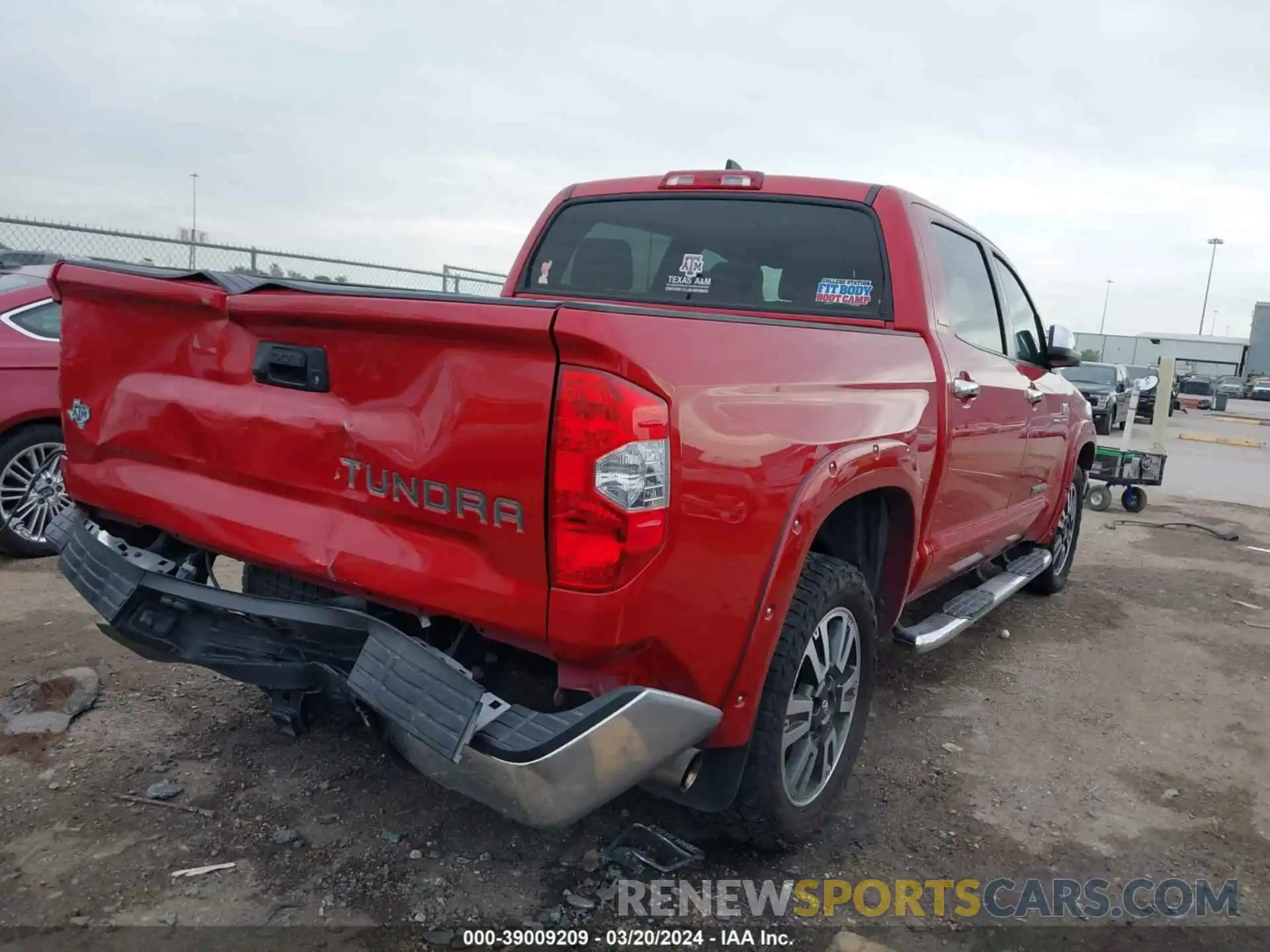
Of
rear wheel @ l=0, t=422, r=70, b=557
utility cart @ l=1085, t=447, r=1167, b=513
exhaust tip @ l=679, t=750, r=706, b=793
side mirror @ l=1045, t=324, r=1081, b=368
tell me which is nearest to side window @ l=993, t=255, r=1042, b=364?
side mirror @ l=1045, t=324, r=1081, b=368

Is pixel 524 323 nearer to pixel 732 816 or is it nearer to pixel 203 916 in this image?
pixel 732 816

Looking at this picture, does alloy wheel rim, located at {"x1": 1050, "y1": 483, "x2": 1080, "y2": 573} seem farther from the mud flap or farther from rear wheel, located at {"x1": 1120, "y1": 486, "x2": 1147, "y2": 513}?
the mud flap

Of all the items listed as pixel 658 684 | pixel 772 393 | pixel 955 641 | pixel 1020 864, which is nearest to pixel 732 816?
pixel 658 684

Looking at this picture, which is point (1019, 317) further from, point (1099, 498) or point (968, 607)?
point (1099, 498)

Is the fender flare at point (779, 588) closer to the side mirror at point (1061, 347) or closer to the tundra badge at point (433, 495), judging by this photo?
the tundra badge at point (433, 495)

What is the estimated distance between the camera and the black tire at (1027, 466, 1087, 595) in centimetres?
607

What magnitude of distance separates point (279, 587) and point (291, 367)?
87cm

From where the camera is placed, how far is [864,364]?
2.86 metres

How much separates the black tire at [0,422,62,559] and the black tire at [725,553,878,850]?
437 centimetres

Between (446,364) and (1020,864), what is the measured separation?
226 cm

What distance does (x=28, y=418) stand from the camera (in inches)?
203

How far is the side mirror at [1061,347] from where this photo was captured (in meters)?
4.76

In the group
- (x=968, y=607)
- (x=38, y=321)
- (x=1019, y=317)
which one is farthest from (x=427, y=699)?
(x=38, y=321)

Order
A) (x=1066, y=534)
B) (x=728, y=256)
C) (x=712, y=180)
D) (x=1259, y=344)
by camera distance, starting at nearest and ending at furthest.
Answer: (x=728, y=256) < (x=712, y=180) < (x=1066, y=534) < (x=1259, y=344)
